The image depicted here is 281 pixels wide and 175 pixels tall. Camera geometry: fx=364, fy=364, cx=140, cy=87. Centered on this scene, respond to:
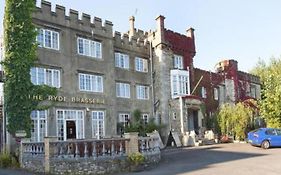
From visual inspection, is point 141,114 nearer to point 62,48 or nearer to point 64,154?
point 62,48

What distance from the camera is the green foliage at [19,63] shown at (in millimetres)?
23438

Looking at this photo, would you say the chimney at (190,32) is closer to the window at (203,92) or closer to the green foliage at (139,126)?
the window at (203,92)

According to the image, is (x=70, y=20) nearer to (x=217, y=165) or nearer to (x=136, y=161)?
(x=136, y=161)

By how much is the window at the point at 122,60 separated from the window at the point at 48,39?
6.72 metres

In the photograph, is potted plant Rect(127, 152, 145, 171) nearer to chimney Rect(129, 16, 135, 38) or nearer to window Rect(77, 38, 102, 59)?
window Rect(77, 38, 102, 59)

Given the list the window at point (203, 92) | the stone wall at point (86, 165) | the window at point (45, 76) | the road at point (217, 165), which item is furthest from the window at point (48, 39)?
the window at point (203, 92)

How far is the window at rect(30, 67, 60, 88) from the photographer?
2516cm

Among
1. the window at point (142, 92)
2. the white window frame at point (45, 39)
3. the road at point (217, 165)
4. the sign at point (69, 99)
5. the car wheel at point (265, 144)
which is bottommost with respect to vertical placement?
the road at point (217, 165)

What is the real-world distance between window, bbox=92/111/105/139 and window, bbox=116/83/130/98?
3.22 m

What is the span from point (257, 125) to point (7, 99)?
25903 millimetres

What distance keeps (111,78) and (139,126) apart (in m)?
4.63

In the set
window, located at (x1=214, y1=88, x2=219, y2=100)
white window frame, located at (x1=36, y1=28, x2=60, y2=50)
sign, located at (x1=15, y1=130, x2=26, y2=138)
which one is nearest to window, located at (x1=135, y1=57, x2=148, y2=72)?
white window frame, located at (x1=36, y1=28, x2=60, y2=50)

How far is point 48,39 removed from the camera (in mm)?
26422

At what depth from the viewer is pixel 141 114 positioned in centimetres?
3341
